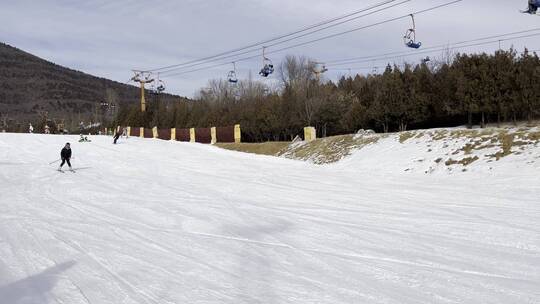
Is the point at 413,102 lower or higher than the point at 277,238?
higher

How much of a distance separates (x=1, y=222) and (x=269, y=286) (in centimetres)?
885

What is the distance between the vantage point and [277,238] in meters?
11.1

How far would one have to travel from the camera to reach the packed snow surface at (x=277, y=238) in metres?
7.30

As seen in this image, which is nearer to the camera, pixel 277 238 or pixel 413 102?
pixel 277 238

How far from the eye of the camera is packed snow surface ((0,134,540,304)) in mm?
7301

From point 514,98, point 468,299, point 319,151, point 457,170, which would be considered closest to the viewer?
point 468,299

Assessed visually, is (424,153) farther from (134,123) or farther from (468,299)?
(134,123)

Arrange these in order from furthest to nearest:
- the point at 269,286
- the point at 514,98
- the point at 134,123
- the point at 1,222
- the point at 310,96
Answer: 1. the point at 134,123
2. the point at 310,96
3. the point at 514,98
4. the point at 1,222
5. the point at 269,286

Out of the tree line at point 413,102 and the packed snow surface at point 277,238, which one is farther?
the tree line at point 413,102

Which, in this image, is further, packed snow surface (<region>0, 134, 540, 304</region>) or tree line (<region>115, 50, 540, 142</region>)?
tree line (<region>115, 50, 540, 142</region>)

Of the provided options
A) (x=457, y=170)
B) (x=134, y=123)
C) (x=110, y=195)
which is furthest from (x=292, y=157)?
(x=134, y=123)

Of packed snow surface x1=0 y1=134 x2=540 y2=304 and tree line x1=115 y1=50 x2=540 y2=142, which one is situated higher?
tree line x1=115 y1=50 x2=540 y2=142

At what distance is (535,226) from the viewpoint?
37.7 ft

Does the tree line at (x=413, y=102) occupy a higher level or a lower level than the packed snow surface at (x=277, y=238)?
higher
